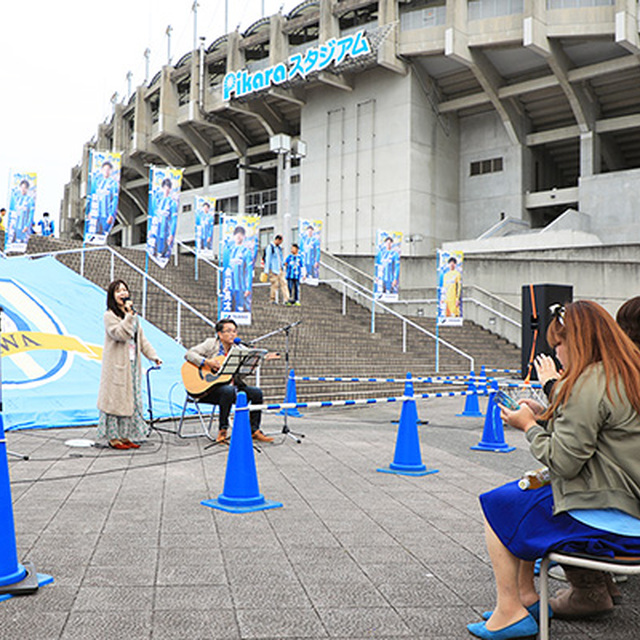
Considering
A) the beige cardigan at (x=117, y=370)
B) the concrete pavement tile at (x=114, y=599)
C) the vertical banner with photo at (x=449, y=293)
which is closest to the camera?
the concrete pavement tile at (x=114, y=599)

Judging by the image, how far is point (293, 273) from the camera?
19.4m

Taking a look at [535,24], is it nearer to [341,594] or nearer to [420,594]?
[420,594]

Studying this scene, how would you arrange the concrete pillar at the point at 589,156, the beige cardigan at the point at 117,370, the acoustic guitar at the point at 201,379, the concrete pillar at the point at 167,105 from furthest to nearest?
the concrete pillar at the point at 167,105 < the concrete pillar at the point at 589,156 < the acoustic guitar at the point at 201,379 < the beige cardigan at the point at 117,370

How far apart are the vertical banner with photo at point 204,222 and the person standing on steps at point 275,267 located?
3695 mm

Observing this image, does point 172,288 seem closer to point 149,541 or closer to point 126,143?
point 149,541

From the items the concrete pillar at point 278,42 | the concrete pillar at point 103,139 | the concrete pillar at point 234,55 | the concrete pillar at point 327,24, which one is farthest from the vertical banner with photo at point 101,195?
the concrete pillar at point 103,139

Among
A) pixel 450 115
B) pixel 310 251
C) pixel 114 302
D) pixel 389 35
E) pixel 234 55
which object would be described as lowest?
pixel 114 302

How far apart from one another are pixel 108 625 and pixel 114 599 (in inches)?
12.5

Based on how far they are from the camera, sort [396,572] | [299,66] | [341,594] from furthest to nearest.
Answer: [299,66], [396,572], [341,594]

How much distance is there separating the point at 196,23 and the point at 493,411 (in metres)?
42.8

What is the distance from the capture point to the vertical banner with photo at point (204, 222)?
2272 cm

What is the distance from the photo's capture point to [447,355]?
728 inches

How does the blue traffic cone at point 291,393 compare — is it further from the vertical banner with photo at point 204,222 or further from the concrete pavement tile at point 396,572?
the vertical banner with photo at point 204,222

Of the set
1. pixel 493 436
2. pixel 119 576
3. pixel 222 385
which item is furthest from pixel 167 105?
pixel 119 576
